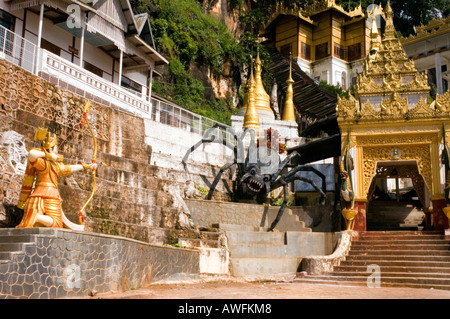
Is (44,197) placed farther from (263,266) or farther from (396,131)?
(396,131)

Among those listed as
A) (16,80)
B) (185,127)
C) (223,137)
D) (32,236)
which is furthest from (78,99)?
(32,236)

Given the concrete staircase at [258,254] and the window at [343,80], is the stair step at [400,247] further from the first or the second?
the window at [343,80]

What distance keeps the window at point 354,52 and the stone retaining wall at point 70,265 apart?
4709cm

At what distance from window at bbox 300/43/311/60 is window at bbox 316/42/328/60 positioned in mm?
892

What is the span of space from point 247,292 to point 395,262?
20.2ft

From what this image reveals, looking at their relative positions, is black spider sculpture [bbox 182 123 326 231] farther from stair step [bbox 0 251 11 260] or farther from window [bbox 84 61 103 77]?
stair step [bbox 0 251 11 260]

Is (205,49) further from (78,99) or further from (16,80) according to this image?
(16,80)

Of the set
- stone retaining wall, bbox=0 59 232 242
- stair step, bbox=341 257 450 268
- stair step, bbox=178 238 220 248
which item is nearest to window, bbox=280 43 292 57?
stone retaining wall, bbox=0 59 232 242

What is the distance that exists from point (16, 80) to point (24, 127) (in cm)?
222

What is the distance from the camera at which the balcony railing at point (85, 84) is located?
16.9 m

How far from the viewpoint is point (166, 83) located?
3472cm

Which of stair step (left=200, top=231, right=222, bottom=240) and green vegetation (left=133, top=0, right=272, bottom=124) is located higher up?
green vegetation (left=133, top=0, right=272, bottom=124)

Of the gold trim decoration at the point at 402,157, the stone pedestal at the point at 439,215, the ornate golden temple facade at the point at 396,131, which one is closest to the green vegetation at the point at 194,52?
the ornate golden temple facade at the point at 396,131

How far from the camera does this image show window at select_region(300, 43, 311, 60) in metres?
53.7
